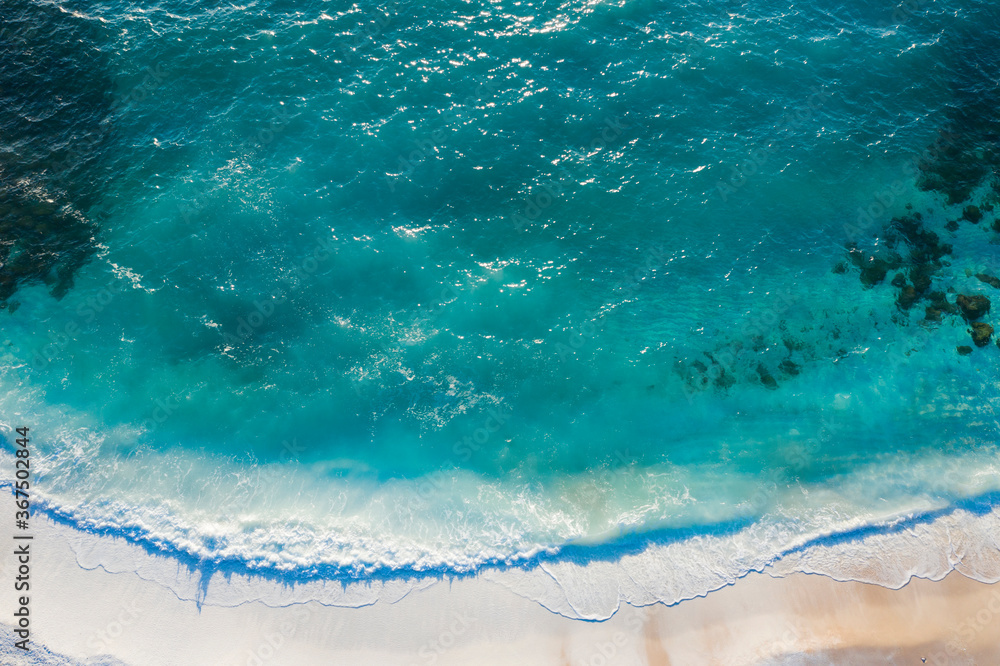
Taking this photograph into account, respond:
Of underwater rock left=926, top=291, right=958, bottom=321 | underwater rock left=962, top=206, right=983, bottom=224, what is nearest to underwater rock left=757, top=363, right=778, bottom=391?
underwater rock left=926, top=291, right=958, bottom=321

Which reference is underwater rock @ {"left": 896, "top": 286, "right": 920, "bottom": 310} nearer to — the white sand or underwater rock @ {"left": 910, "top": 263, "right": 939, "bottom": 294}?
underwater rock @ {"left": 910, "top": 263, "right": 939, "bottom": 294}

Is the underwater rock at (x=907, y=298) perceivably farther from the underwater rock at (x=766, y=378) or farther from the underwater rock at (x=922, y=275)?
the underwater rock at (x=766, y=378)

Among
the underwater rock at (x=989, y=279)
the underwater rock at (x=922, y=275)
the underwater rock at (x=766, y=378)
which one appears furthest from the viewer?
the underwater rock at (x=989, y=279)

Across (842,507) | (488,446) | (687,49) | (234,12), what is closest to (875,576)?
(842,507)

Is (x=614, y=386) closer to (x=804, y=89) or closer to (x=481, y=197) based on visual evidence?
(x=481, y=197)

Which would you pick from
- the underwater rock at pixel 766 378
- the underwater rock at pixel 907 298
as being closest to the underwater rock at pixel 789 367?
the underwater rock at pixel 766 378
